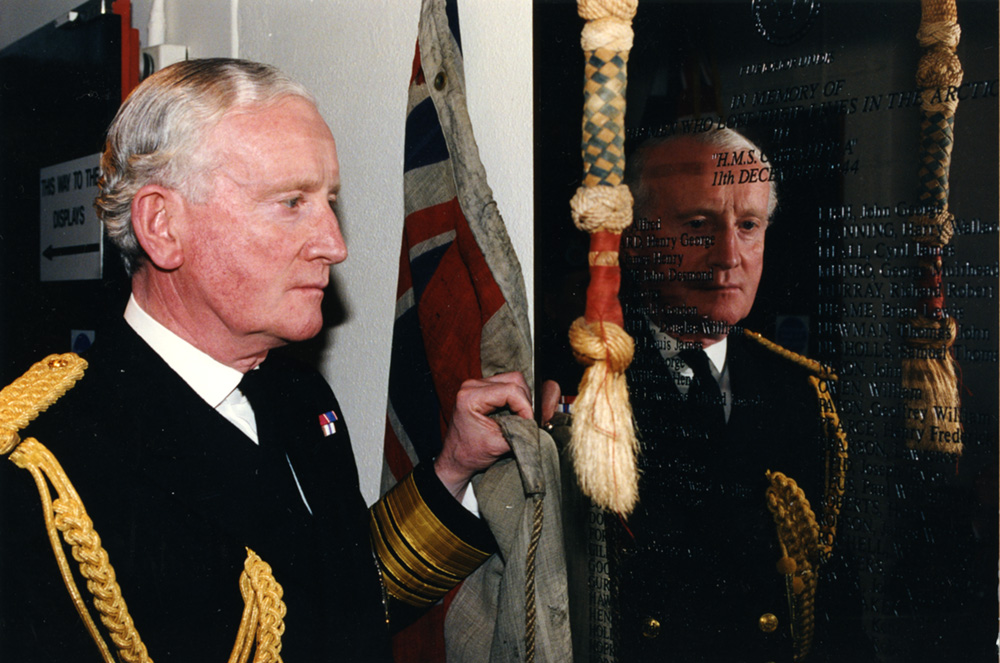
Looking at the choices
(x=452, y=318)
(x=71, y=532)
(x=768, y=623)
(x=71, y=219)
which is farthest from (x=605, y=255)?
(x=71, y=219)

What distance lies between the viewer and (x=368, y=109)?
4.32ft

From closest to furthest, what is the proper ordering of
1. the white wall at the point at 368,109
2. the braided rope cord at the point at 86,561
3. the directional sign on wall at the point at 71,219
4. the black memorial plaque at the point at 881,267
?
1. the black memorial plaque at the point at 881,267
2. the braided rope cord at the point at 86,561
3. the white wall at the point at 368,109
4. the directional sign on wall at the point at 71,219

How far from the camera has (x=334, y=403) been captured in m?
1.22

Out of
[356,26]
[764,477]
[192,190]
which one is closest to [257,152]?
[192,190]

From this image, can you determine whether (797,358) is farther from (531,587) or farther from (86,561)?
(86,561)

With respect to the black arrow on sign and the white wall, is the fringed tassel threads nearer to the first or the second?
the white wall

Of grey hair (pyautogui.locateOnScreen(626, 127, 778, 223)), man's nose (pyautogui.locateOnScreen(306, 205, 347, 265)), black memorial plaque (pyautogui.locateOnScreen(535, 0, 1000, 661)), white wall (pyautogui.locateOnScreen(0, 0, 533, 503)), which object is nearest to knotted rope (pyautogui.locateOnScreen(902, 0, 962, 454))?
black memorial plaque (pyautogui.locateOnScreen(535, 0, 1000, 661))

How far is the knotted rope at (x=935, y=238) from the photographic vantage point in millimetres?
683

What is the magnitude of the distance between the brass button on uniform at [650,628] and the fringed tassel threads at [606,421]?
14 cm

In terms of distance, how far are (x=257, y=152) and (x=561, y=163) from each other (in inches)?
15.7

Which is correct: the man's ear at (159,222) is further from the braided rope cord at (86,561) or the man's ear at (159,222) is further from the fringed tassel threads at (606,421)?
the fringed tassel threads at (606,421)

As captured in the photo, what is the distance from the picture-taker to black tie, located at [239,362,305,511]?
94 cm

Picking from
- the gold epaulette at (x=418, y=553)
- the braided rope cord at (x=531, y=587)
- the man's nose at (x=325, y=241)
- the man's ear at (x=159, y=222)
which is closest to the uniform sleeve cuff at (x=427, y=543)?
the gold epaulette at (x=418, y=553)

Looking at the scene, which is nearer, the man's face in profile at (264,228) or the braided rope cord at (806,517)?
the braided rope cord at (806,517)
